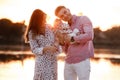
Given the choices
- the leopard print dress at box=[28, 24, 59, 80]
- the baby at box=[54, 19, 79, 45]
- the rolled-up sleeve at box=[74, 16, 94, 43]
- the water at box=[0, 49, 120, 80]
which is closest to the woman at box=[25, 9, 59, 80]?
the leopard print dress at box=[28, 24, 59, 80]

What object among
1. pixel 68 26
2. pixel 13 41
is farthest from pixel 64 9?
pixel 13 41

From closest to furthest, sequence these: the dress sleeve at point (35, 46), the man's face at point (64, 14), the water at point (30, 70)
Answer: the man's face at point (64, 14) < the dress sleeve at point (35, 46) < the water at point (30, 70)

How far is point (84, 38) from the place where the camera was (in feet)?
22.3

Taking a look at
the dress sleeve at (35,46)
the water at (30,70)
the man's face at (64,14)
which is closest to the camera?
the man's face at (64,14)

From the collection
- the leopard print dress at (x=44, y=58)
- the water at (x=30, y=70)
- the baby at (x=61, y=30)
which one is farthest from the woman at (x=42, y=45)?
the water at (x=30, y=70)

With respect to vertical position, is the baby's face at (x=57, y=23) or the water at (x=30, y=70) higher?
the baby's face at (x=57, y=23)

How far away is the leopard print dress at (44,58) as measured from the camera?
273 inches

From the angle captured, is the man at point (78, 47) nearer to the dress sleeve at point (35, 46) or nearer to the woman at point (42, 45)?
the woman at point (42, 45)

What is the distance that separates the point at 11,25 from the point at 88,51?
62282 millimetres

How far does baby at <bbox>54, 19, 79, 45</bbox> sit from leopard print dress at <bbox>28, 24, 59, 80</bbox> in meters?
0.11

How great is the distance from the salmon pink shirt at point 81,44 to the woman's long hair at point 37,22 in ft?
1.14

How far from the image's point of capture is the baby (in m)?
6.84

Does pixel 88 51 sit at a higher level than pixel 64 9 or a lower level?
lower

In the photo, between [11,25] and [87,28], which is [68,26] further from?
[11,25]
